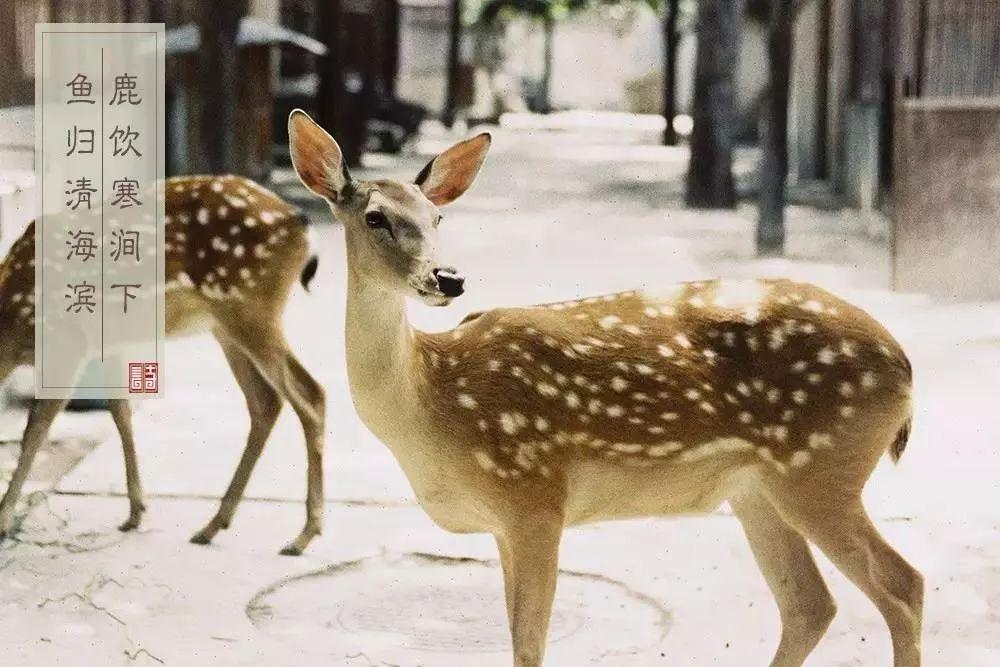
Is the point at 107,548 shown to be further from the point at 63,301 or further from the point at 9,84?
the point at 9,84

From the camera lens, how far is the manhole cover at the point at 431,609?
3.27 metres

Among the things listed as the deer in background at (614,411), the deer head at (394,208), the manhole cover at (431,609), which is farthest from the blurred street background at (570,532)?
the deer head at (394,208)

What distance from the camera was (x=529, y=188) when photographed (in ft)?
23.3

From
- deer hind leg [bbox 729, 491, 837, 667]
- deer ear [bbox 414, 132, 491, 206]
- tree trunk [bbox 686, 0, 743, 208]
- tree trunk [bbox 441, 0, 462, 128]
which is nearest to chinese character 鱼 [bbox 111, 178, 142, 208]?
deer ear [bbox 414, 132, 491, 206]

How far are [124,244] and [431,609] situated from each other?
1.08 metres

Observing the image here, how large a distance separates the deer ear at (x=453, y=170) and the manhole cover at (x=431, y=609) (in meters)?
0.98

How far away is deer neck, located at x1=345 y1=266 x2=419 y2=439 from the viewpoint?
2.65m

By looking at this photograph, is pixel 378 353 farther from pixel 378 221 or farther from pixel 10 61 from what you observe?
pixel 10 61

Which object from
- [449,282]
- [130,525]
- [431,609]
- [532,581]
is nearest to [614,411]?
[532,581]

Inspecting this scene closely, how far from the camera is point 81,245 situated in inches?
144

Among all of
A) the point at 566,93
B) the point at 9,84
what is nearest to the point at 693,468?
the point at 9,84

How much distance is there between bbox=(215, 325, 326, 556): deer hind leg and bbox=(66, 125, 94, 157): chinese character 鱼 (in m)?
0.67

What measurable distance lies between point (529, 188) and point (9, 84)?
12.3 feet

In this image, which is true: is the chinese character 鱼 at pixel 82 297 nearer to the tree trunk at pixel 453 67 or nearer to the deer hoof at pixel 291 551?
the deer hoof at pixel 291 551
